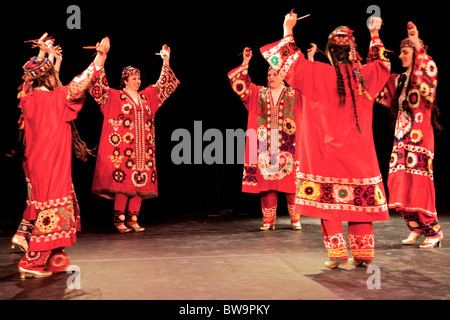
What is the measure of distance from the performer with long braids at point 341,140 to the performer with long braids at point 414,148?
709 millimetres

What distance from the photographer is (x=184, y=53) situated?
18.0ft

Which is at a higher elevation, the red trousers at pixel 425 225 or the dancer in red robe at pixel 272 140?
the dancer in red robe at pixel 272 140

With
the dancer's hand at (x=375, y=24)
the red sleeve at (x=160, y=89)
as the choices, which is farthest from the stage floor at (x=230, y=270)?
the dancer's hand at (x=375, y=24)

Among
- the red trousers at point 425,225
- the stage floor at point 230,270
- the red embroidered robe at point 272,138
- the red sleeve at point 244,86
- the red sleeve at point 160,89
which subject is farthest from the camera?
the red sleeve at point 160,89

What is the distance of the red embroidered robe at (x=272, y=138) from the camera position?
436 centimetres

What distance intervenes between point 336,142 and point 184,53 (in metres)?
3.08

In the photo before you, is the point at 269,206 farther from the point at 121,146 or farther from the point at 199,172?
the point at 199,172

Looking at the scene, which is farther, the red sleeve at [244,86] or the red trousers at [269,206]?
the red trousers at [269,206]

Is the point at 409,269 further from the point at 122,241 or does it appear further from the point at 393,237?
the point at 122,241

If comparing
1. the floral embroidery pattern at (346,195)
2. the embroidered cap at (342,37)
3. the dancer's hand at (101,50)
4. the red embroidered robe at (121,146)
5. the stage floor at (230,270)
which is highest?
the embroidered cap at (342,37)

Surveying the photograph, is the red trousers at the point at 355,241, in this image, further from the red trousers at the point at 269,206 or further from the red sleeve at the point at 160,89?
the red sleeve at the point at 160,89

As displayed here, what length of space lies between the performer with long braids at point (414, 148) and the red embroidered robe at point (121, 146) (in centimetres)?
218

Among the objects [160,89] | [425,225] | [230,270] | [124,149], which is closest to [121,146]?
[124,149]

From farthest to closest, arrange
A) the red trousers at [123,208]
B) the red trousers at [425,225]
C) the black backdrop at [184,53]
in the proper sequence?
the black backdrop at [184,53] < the red trousers at [123,208] < the red trousers at [425,225]
